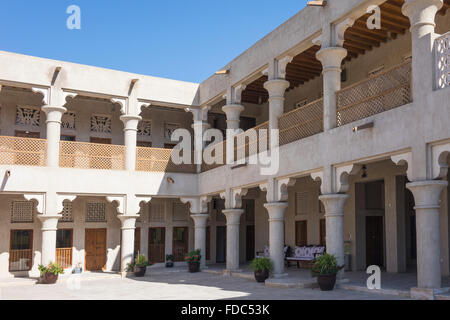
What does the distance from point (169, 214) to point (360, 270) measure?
9229mm

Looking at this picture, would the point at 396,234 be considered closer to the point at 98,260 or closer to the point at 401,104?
the point at 401,104

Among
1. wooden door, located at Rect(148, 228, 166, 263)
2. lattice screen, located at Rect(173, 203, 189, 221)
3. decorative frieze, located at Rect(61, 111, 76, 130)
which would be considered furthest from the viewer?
lattice screen, located at Rect(173, 203, 189, 221)

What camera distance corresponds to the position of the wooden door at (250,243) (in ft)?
77.6

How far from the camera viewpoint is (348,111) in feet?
39.8

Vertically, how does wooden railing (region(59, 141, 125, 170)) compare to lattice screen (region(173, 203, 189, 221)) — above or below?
above

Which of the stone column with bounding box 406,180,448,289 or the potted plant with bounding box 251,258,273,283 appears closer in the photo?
the stone column with bounding box 406,180,448,289

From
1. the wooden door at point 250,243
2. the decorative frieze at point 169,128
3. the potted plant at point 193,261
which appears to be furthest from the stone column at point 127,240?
the wooden door at point 250,243

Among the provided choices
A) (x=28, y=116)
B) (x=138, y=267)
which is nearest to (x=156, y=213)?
(x=138, y=267)

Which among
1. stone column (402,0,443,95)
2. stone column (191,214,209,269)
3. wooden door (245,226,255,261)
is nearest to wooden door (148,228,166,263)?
stone column (191,214,209,269)

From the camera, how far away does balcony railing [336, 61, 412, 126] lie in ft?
34.5

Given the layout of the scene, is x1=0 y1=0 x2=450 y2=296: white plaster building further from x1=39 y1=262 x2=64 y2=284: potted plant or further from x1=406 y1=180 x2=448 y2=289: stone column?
x1=39 y1=262 x2=64 y2=284: potted plant

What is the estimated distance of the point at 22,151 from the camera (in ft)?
55.2

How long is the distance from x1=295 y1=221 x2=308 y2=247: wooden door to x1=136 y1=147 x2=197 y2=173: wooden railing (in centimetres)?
512

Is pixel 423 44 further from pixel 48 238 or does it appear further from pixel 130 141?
pixel 48 238
